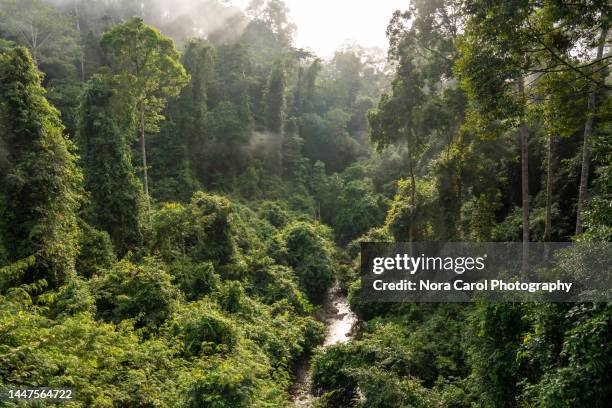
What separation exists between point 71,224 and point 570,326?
12.3m

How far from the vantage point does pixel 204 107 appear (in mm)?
29844

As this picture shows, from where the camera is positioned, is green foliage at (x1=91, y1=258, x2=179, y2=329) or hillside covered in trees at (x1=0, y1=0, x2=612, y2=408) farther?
green foliage at (x1=91, y1=258, x2=179, y2=329)

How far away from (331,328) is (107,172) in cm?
1152

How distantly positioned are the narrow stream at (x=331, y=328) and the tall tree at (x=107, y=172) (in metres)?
7.87

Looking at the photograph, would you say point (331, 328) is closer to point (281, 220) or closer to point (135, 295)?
point (281, 220)

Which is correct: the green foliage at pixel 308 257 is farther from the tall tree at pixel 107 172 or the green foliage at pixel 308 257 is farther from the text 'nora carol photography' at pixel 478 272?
the tall tree at pixel 107 172

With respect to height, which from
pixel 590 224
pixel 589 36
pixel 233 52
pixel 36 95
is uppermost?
pixel 233 52

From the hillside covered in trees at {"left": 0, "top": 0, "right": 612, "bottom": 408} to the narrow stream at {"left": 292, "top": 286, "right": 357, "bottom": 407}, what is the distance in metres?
0.53

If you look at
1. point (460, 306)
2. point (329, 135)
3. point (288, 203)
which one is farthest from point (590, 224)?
point (329, 135)

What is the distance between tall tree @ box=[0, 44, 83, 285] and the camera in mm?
11234

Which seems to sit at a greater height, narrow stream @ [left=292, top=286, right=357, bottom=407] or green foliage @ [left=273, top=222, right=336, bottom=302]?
green foliage @ [left=273, top=222, right=336, bottom=302]

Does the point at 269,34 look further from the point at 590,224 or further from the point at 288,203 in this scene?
the point at 590,224

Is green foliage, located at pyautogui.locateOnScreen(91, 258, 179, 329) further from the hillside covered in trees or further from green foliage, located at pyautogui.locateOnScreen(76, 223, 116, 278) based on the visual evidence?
green foliage, located at pyautogui.locateOnScreen(76, 223, 116, 278)

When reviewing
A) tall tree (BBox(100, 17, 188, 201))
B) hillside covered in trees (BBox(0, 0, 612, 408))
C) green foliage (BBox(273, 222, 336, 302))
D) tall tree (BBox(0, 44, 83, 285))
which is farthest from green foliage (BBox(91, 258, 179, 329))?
green foliage (BBox(273, 222, 336, 302))
